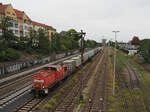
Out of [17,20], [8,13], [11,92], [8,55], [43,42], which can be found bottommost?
[11,92]

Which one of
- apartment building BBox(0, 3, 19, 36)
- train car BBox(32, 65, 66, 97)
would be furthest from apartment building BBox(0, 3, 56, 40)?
train car BBox(32, 65, 66, 97)

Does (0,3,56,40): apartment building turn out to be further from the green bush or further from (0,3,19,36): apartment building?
the green bush

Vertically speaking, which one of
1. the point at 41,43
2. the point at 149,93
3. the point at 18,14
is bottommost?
the point at 149,93

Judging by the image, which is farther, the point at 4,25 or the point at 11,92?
the point at 4,25

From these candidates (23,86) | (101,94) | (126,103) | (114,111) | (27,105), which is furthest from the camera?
(23,86)

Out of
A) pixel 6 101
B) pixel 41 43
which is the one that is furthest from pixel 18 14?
pixel 6 101

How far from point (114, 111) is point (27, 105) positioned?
34.8 ft

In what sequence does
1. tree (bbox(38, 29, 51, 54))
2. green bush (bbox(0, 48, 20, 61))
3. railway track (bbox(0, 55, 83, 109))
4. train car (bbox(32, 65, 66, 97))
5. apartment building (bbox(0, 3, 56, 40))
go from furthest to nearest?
1. tree (bbox(38, 29, 51, 54))
2. apartment building (bbox(0, 3, 56, 40))
3. green bush (bbox(0, 48, 20, 61))
4. train car (bbox(32, 65, 66, 97))
5. railway track (bbox(0, 55, 83, 109))

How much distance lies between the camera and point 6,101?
17703 mm

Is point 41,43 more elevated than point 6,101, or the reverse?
point 41,43

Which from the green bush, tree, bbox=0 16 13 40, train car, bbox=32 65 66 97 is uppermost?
tree, bbox=0 16 13 40

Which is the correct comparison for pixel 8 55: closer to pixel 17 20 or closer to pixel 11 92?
pixel 11 92

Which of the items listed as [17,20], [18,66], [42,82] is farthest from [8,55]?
[17,20]

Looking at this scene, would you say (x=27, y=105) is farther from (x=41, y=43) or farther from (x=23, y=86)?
(x=41, y=43)
